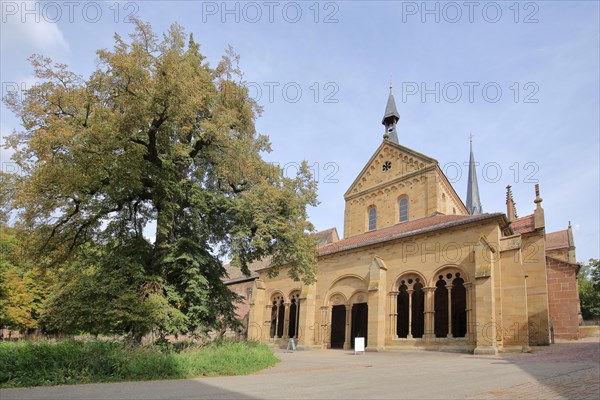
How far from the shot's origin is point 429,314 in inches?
875

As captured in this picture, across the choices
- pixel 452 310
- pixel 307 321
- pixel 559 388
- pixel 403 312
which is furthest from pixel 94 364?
pixel 452 310

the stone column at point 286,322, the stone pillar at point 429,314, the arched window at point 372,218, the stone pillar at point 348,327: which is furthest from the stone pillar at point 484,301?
the stone column at point 286,322

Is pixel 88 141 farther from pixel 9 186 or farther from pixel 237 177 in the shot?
pixel 237 177

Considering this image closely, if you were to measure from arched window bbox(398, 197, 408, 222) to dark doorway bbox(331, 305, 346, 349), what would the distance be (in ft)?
25.9

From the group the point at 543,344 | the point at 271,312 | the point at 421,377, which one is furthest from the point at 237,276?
the point at 421,377

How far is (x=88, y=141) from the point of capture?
12.1 metres

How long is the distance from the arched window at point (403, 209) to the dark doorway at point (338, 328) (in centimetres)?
789

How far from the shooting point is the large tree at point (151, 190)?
12.4 metres

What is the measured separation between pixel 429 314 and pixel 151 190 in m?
15.5

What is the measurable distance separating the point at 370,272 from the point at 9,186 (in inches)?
720

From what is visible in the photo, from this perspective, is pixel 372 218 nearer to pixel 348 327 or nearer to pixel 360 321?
pixel 360 321

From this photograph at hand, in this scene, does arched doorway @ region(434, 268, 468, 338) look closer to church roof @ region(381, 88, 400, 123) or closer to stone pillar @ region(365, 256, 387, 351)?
stone pillar @ region(365, 256, 387, 351)

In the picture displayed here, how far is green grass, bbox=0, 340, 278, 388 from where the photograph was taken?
8.65 m

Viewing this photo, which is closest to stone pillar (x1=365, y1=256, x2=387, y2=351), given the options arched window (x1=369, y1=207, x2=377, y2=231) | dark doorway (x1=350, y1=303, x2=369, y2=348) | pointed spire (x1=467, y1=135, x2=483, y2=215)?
dark doorway (x1=350, y1=303, x2=369, y2=348)
